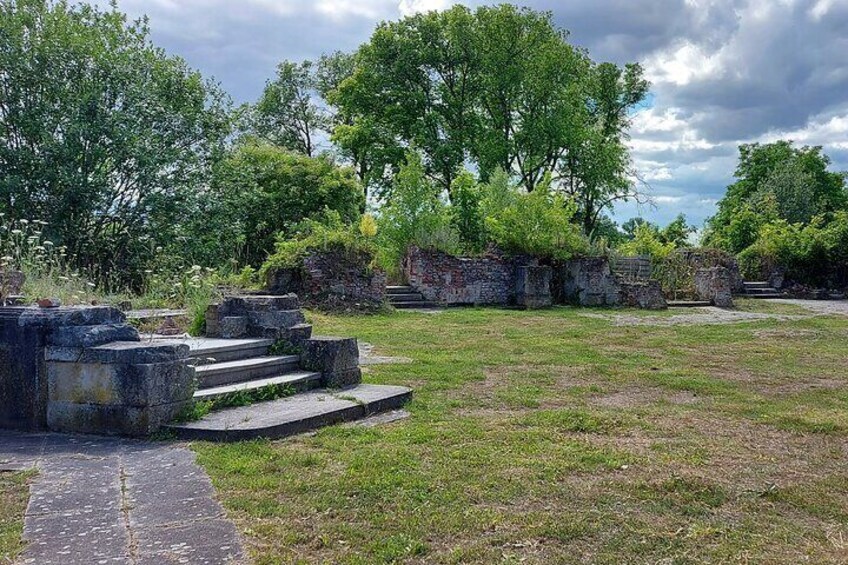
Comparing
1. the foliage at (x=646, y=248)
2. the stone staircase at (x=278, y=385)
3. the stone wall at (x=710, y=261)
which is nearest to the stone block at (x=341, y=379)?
the stone staircase at (x=278, y=385)

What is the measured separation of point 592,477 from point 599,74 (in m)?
36.2

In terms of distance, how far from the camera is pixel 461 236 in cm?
2206

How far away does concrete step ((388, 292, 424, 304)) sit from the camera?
17562mm

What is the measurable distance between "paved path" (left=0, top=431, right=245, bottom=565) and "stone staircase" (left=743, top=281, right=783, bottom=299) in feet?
74.8

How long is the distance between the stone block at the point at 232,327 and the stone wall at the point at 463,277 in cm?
1145

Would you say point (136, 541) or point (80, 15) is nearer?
point (136, 541)

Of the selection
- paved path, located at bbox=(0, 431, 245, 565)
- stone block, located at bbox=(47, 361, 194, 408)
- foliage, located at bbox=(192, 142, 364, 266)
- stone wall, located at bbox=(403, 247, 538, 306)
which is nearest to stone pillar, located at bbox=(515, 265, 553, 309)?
stone wall, located at bbox=(403, 247, 538, 306)

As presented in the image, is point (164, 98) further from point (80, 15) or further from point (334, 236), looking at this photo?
point (334, 236)

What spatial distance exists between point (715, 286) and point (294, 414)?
17.2 m

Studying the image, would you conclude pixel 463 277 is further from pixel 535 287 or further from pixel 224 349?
pixel 224 349

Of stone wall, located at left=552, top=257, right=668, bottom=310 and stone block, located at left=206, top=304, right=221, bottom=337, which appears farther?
stone wall, located at left=552, top=257, right=668, bottom=310

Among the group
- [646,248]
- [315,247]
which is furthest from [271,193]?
[646,248]

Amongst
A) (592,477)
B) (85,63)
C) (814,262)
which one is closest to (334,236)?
(85,63)

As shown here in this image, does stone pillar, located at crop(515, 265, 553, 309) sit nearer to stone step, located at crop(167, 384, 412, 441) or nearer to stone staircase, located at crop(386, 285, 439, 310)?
A: stone staircase, located at crop(386, 285, 439, 310)
